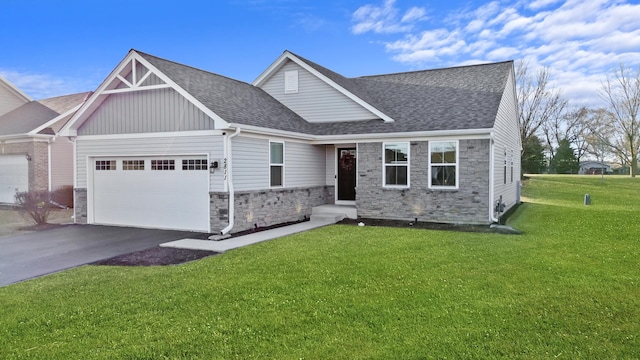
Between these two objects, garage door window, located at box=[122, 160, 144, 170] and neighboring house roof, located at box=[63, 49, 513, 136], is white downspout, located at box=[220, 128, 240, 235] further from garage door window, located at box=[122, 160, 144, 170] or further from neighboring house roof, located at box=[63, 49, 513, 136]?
garage door window, located at box=[122, 160, 144, 170]

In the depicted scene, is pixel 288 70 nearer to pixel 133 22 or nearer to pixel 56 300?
pixel 133 22

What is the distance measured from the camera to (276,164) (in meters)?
13.0

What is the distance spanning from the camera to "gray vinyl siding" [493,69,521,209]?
1396 cm

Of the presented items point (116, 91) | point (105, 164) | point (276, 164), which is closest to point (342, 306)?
point (276, 164)

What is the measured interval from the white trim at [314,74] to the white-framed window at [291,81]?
0.43 meters

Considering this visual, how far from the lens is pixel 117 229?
12242mm

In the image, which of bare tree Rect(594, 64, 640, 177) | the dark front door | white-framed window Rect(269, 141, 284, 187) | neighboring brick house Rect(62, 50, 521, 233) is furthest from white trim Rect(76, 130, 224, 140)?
bare tree Rect(594, 64, 640, 177)

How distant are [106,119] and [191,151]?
3623 millimetres

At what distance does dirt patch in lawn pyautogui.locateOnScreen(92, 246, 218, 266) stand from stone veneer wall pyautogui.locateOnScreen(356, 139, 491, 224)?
665cm

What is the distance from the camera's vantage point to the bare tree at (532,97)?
39312 mm

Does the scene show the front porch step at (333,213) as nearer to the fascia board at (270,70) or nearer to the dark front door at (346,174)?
the dark front door at (346,174)

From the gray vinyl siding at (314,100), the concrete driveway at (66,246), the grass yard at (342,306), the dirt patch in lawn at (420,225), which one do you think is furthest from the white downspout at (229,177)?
the gray vinyl siding at (314,100)

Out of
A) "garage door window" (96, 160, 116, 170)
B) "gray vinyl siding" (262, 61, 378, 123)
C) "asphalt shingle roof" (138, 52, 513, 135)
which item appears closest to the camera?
"asphalt shingle roof" (138, 52, 513, 135)

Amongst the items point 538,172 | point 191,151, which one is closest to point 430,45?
point 191,151
